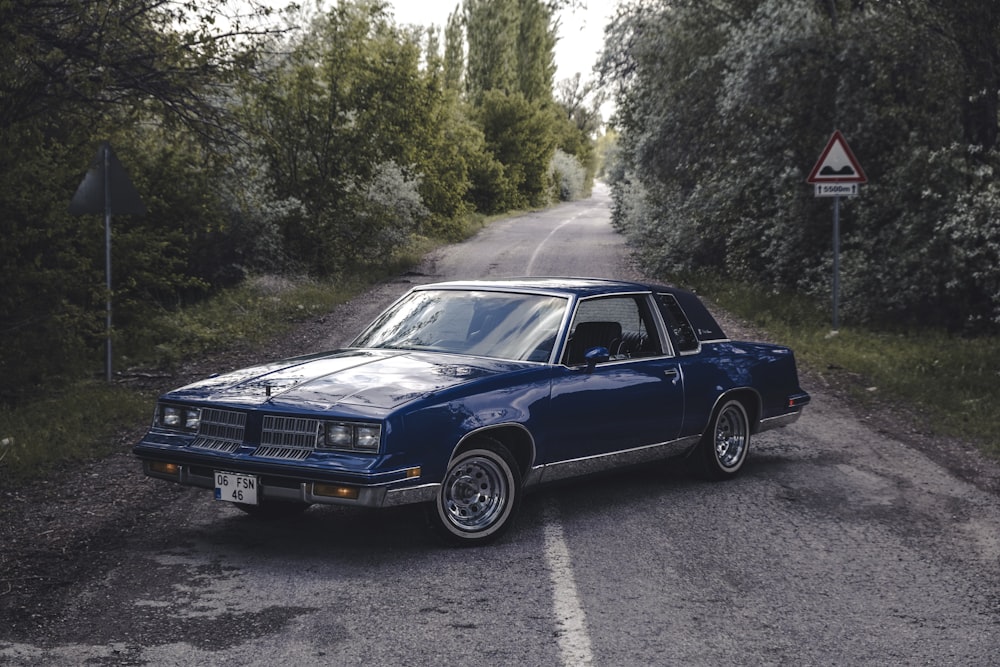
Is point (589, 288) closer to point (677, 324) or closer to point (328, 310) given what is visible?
point (677, 324)

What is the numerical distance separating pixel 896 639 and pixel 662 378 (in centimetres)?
303

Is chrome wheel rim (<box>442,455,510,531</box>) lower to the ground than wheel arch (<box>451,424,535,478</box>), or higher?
lower

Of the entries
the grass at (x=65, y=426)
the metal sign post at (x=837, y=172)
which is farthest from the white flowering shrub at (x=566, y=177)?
the grass at (x=65, y=426)

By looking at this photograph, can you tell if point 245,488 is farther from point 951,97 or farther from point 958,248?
point 951,97

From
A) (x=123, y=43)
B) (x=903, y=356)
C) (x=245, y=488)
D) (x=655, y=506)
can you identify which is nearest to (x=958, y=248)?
(x=903, y=356)

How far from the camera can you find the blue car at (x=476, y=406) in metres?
6.04

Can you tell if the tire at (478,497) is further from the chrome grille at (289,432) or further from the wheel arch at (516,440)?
the chrome grille at (289,432)

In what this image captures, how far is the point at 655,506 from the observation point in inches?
299

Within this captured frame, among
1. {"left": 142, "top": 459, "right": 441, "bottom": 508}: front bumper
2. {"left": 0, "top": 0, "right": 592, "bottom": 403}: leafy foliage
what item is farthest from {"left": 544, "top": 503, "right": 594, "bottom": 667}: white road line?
{"left": 0, "top": 0, "right": 592, "bottom": 403}: leafy foliage

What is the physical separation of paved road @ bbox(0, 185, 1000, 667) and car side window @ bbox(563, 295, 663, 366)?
3.29 feet

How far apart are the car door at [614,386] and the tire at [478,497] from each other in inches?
13.4

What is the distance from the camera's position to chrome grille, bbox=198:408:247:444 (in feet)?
20.6

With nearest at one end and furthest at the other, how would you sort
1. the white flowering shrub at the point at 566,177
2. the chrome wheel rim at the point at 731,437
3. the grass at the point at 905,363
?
the chrome wheel rim at the point at 731,437, the grass at the point at 905,363, the white flowering shrub at the point at 566,177

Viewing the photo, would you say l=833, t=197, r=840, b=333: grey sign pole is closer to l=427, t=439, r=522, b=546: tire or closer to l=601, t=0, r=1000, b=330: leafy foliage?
l=601, t=0, r=1000, b=330: leafy foliage
